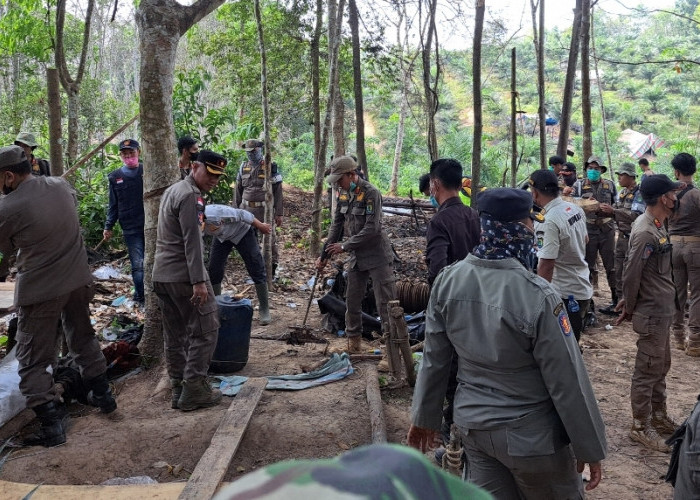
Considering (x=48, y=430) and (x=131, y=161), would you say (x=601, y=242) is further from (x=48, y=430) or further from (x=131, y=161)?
(x=48, y=430)

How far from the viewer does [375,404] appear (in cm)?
517

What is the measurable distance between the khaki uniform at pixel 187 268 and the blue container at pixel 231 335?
0.80 metres

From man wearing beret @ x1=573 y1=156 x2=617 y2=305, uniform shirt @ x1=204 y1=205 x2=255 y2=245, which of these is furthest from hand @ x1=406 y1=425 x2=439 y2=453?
man wearing beret @ x1=573 y1=156 x2=617 y2=305

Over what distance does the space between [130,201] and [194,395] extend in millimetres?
3621

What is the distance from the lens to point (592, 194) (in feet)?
32.7

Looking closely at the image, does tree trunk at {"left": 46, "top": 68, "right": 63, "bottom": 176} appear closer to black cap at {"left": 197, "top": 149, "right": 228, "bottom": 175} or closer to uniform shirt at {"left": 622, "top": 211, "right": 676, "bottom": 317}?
black cap at {"left": 197, "top": 149, "right": 228, "bottom": 175}

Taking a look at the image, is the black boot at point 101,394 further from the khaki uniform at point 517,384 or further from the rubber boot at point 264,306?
the khaki uniform at point 517,384

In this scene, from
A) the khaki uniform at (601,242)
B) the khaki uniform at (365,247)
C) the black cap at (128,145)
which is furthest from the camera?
the khaki uniform at (601,242)

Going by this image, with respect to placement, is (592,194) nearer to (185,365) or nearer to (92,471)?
(185,365)

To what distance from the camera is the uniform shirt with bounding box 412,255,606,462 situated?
98.0 inches

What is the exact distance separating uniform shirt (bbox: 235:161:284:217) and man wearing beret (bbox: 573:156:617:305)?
4667mm

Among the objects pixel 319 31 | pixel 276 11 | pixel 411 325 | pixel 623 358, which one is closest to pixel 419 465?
pixel 411 325

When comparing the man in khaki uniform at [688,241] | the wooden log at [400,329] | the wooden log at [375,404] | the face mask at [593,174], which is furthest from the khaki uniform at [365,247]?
the face mask at [593,174]

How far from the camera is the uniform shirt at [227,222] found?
7.05 m
